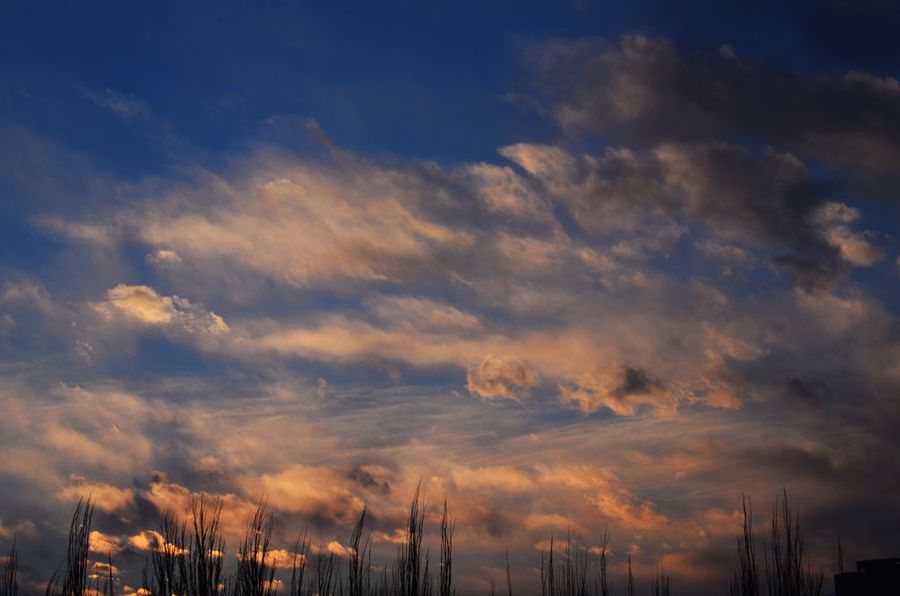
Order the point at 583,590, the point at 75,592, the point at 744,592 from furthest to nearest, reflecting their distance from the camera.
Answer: the point at 583,590 < the point at 744,592 < the point at 75,592

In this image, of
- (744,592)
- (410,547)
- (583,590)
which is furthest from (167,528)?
(744,592)

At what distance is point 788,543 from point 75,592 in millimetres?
8226

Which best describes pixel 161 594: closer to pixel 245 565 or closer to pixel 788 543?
pixel 245 565

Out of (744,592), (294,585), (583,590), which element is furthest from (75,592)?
(744,592)

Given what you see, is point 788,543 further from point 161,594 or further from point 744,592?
point 161,594

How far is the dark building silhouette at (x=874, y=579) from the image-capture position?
58.6 feet

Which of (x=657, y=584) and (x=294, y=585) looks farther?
(x=657, y=584)

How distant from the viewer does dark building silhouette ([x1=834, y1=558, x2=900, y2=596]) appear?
704 inches

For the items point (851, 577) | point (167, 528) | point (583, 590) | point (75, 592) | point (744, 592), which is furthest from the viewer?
point (851, 577)

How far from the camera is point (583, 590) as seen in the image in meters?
12.3

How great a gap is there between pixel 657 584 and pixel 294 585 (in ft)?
18.4

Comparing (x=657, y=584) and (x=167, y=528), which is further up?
(x=167, y=528)

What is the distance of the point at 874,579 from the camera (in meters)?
18.2

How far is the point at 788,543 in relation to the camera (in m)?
10.3
